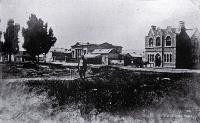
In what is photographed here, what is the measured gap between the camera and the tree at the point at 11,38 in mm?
3760

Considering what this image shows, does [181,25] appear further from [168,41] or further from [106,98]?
[106,98]

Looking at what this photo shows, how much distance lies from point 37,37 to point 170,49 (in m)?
2.07

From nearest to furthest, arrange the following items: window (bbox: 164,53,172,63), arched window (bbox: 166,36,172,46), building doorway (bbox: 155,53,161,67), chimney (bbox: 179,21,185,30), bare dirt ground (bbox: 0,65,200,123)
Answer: bare dirt ground (bbox: 0,65,200,123) → chimney (bbox: 179,21,185,30) → window (bbox: 164,53,172,63) → building doorway (bbox: 155,53,161,67) → arched window (bbox: 166,36,172,46)

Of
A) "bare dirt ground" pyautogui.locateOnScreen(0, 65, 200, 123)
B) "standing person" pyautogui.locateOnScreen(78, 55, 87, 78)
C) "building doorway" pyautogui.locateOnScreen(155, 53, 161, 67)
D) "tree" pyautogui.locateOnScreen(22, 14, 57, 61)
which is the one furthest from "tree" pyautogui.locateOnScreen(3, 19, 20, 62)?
"building doorway" pyautogui.locateOnScreen(155, 53, 161, 67)

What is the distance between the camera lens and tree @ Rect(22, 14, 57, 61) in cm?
368

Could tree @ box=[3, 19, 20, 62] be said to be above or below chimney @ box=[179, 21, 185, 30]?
below

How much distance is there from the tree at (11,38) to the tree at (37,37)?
13cm

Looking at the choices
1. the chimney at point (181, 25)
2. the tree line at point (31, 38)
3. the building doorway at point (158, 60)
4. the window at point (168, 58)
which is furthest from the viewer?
the building doorway at point (158, 60)

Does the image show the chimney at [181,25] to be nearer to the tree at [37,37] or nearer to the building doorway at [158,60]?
the building doorway at [158,60]

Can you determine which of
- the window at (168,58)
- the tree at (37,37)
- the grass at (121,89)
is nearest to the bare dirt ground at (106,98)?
the grass at (121,89)

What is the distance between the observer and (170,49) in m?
4.32

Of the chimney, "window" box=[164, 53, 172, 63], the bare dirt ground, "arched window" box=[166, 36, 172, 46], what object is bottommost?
the bare dirt ground

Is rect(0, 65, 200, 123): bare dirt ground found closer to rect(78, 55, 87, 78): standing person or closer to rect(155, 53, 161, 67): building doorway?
rect(78, 55, 87, 78): standing person

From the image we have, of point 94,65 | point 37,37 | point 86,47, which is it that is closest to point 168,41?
point 94,65
